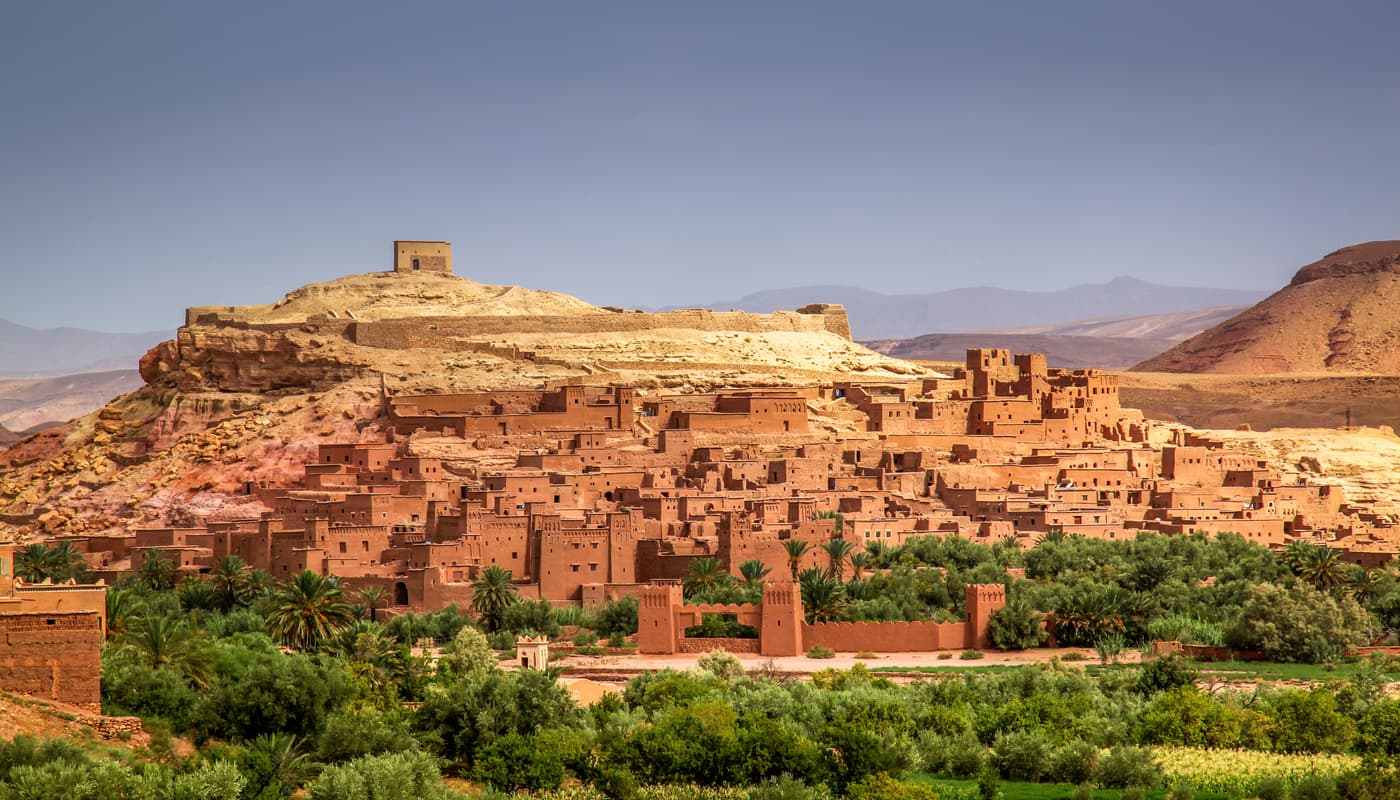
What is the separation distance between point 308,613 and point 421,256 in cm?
3767

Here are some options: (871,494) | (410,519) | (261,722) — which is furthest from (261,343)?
(261,722)

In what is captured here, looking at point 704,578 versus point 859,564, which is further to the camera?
point 859,564

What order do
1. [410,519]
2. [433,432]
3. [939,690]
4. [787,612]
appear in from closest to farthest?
[939,690], [787,612], [410,519], [433,432]

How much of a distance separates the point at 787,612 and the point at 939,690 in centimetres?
589

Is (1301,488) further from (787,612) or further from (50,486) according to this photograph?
(50,486)

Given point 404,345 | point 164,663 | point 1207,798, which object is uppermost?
point 404,345

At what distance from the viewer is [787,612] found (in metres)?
43.6

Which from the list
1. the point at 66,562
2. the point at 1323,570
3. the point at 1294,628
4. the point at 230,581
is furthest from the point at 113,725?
the point at 1323,570

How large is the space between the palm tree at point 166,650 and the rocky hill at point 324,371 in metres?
18.6

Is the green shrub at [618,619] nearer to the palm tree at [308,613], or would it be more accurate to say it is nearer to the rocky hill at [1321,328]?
the palm tree at [308,613]

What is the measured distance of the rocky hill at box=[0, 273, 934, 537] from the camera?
56000mm

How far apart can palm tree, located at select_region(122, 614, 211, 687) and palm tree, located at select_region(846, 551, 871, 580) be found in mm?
17076

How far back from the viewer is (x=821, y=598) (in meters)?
44.8

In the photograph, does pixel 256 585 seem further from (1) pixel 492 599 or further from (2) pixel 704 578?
(2) pixel 704 578
